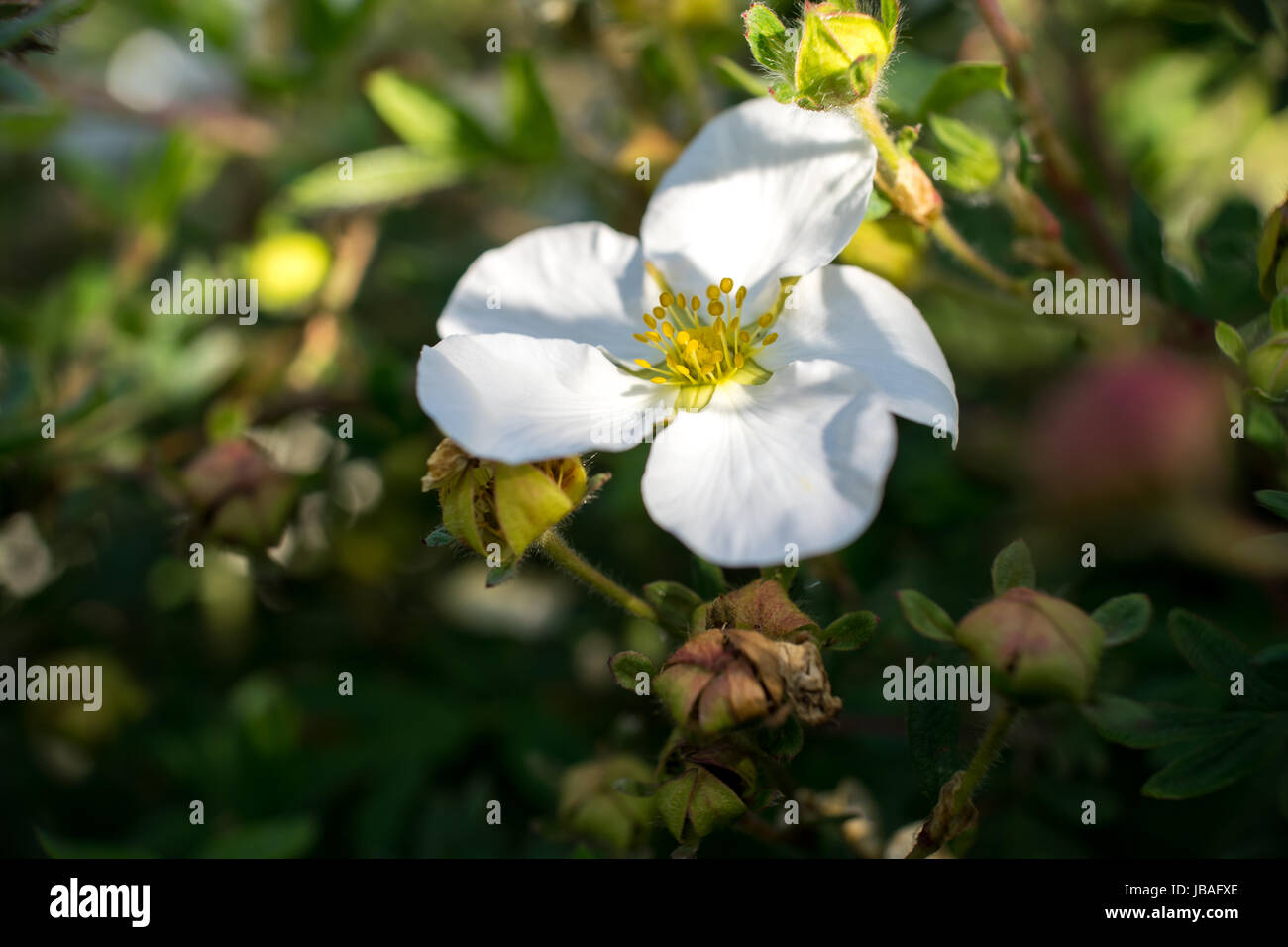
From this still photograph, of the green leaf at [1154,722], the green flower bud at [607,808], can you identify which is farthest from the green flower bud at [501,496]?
the green leaf at [1154,722]

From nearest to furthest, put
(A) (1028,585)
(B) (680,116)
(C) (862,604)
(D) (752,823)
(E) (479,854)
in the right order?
(A) (1028,585) < (D) (752,823) < (C) (862,604) < (E) (479,854) < (B) (680,116)

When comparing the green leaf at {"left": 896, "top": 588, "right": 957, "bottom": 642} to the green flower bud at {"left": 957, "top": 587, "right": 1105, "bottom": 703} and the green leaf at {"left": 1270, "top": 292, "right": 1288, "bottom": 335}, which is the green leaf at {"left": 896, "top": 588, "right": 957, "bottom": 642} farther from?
the green leaf at {"left": 1270, "top": 292, "right": 1288, "bottom": 335}

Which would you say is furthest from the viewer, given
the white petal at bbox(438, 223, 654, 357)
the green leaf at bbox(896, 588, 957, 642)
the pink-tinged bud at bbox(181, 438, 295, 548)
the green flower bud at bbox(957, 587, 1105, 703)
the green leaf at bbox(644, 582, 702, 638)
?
the pink-tinged bud at bbox(181, 438, 295, 548)

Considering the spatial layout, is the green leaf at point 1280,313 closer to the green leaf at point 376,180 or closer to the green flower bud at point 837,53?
the green flower bud at point 837,53

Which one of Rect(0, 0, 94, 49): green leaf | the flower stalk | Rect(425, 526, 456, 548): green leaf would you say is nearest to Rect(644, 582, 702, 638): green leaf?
Rect(425, 526, 456, 548): green leaf

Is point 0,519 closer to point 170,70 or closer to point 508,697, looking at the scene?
point 508,697

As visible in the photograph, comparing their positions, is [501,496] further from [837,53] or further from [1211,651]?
[1211,651]
